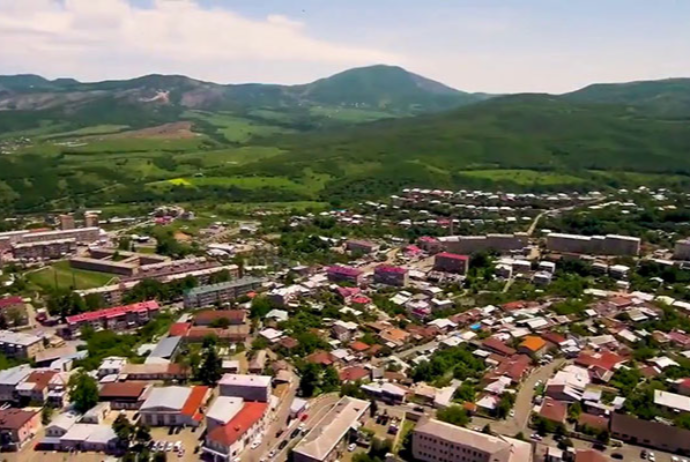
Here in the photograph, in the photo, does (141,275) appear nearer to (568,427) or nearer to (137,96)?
(568,427)

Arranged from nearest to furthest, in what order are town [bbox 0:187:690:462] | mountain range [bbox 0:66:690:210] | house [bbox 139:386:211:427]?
town [bbox 0:187:690:462], house [bbox 139:386:211:427], mountain range [bbox 0:66:690:210]

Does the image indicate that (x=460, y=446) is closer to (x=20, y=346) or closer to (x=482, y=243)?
(x=20, y=346)

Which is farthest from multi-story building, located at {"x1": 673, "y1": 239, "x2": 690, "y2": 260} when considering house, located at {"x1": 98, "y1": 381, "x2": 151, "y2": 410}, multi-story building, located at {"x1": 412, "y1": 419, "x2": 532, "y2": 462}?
house, located at {"x1": 98, "y1": 381, "x2": 151, "y2": 410}

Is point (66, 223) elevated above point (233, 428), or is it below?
below

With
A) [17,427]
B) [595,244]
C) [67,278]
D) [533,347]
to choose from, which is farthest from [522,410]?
[67,278]

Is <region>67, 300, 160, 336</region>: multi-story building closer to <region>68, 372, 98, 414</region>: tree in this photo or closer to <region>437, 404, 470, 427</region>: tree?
<region>68, 372, 98, 414</region>: tree

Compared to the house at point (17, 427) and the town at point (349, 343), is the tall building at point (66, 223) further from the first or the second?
the house at point (17, 427)
